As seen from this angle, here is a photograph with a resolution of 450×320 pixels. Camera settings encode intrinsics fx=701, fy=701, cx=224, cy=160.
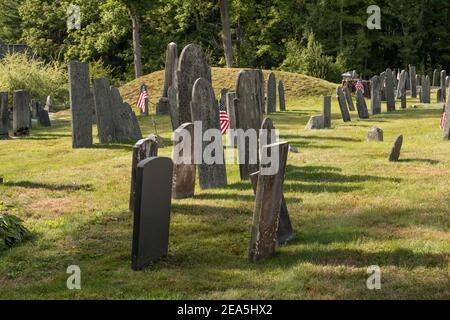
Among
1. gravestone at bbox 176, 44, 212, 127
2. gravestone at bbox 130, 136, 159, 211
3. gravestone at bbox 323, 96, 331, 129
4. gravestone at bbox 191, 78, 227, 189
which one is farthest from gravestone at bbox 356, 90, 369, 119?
gravestone at bbox 130, 136, 159, 211

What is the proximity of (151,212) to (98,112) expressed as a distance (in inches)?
465

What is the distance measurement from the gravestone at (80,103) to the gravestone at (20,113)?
3.86 m

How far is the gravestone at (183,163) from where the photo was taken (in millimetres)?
11516

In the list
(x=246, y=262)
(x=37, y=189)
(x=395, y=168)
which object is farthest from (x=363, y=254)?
(x=37, y=189)

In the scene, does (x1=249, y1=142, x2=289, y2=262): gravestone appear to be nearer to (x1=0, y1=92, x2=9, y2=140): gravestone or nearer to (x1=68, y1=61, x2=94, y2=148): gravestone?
(x1=68, y1=61, x2=94, y2=148): gravestone

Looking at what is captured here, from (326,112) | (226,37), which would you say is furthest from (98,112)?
(226,37)

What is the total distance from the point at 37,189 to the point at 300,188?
4.85 metres

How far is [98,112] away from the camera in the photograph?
19344mm

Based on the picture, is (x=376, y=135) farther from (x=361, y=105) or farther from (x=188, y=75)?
(x=361, y=105)

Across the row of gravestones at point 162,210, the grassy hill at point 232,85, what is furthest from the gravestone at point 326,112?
the row of gravestones at point 162,210

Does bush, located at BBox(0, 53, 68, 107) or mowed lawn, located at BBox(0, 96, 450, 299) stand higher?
bush, located at BBox(0, 53, 68, 107)

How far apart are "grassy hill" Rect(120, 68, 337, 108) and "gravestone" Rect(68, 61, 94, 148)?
1486 cm

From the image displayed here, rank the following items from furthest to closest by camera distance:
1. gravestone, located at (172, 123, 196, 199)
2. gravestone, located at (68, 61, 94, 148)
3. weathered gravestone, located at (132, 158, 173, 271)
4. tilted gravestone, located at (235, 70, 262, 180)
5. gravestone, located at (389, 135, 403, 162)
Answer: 1. gravestone, located at (68, 61, 94, 148)
2. gravestone, located at (389, 135, 403, 162)
3. tilted gravestone, located at (235, 70, 262, 180)
4. gravestone, located at (172, 123, 196, 199)
5. weathered gravestone, located at (132, 158, 173, 271)

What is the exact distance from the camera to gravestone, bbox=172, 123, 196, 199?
11516 mm
